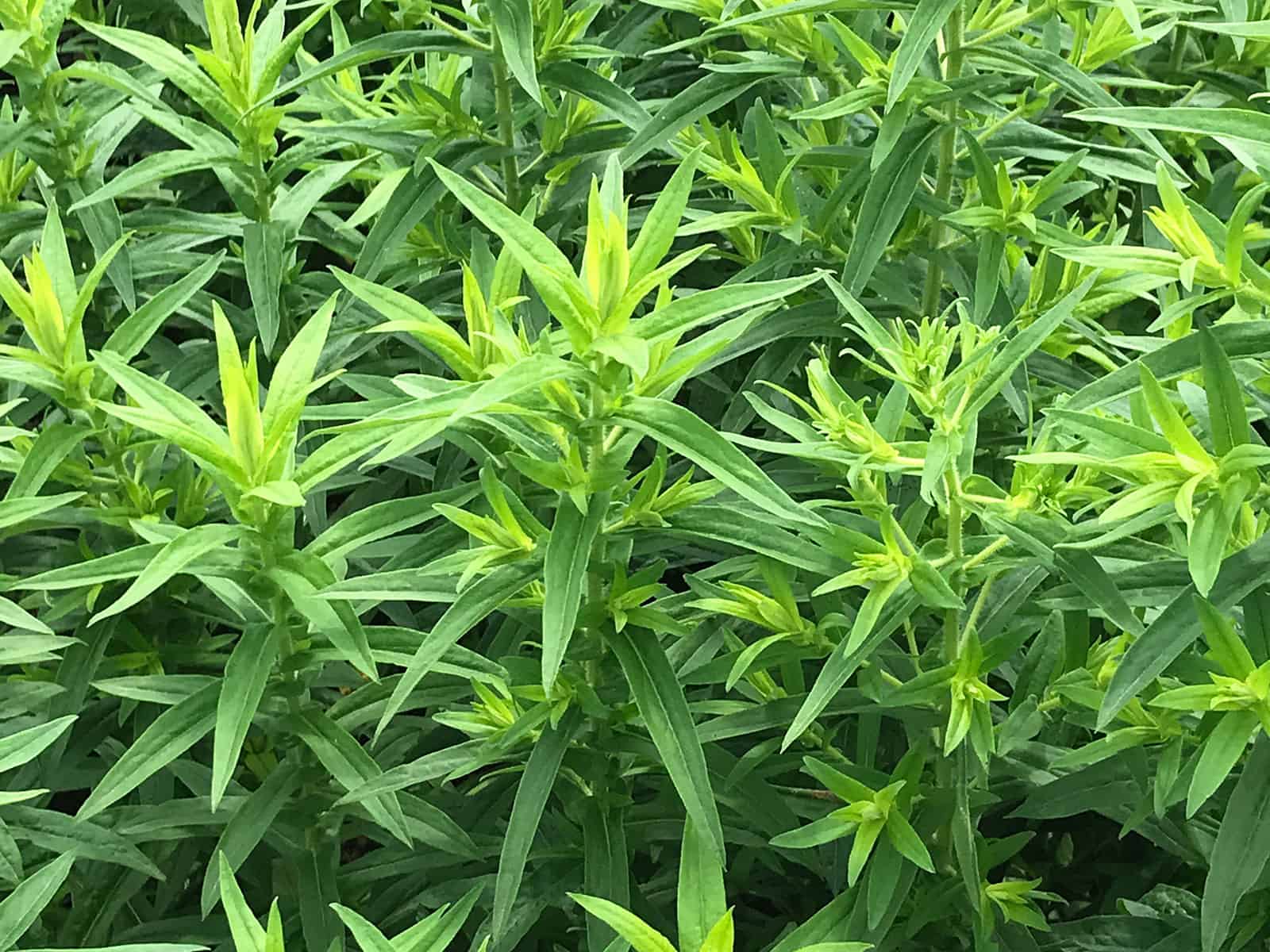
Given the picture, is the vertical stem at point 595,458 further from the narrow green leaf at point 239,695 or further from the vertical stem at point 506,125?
the vertical stem at point 506,125

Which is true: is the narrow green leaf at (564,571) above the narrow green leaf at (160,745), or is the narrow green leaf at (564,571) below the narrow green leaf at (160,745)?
above

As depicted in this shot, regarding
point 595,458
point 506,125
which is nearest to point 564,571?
point 595,458

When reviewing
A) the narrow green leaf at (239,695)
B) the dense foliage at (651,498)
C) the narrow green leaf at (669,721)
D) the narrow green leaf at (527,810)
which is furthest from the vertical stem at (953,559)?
the narrow green leaf at (239,695)

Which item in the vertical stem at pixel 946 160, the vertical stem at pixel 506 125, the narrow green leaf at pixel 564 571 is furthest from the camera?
the vertical stem at pixel 506 125

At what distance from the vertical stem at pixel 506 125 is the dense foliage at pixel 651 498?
0.02 meters

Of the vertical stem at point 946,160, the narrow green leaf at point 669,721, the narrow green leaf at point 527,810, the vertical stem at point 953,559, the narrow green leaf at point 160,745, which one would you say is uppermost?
the vertical stem at point 946,160

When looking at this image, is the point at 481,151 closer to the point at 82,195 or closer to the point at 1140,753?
the point at 82,195

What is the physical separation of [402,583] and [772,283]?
40cm

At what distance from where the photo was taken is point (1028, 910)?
1.22 metres

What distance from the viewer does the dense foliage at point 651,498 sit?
0.97 metres

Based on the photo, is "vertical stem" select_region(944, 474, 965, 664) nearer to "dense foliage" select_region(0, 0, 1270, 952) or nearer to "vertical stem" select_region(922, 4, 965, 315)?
"dense foliage" select_region(0, 0, 1270, 952)

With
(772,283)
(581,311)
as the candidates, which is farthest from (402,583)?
(772,283)

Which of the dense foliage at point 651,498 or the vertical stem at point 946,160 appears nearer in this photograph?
the dense foliage at point 651,498

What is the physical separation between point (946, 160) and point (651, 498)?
1.89 feet
